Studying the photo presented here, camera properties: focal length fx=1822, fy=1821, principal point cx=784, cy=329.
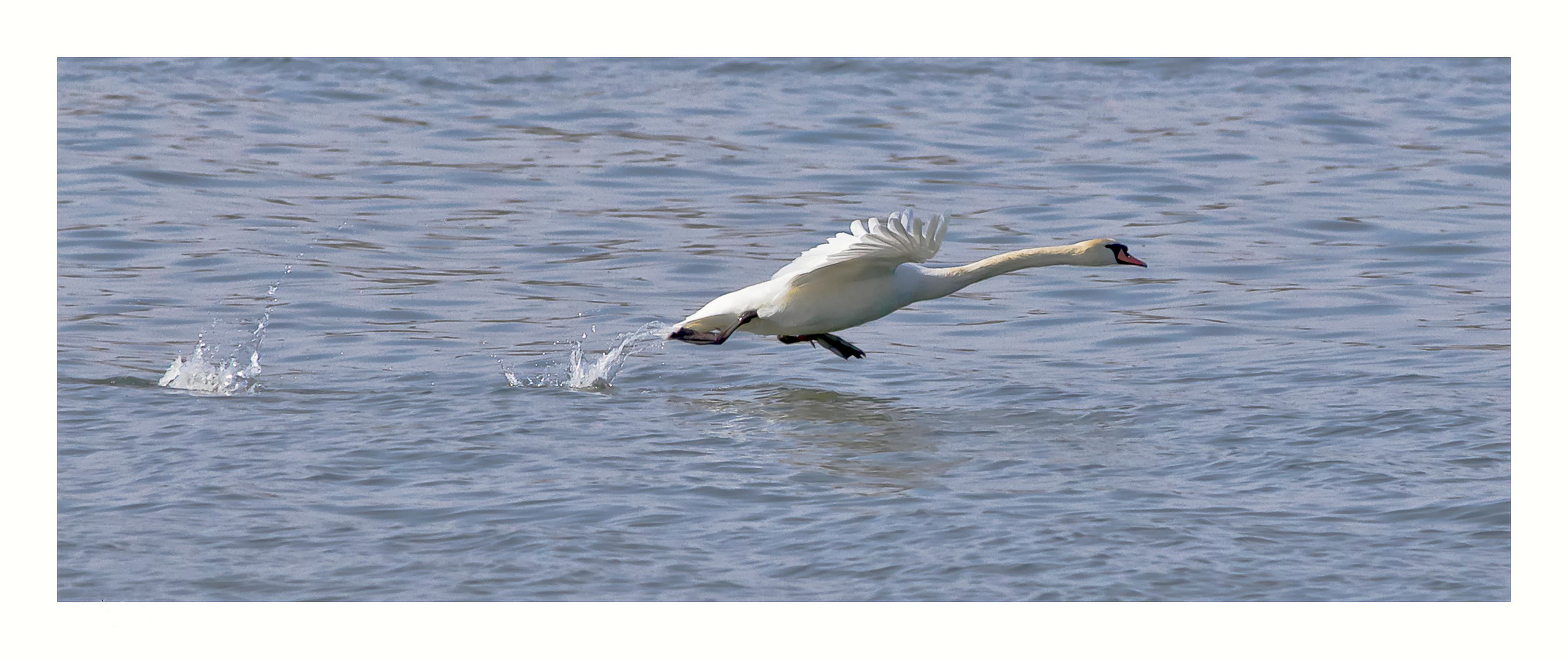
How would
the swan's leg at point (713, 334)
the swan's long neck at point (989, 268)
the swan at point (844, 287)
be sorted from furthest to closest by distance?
the swan's leg at point (713, 334) → the swan's long neck at point (989, 268) → the swan at point (844, 287)

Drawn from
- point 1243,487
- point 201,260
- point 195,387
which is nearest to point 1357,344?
Answer: point 1243,487

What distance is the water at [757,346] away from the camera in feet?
23.4

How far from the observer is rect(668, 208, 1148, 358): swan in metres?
9.43

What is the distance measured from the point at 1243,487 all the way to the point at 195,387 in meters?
5.61

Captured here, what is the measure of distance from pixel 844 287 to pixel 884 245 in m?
0.73

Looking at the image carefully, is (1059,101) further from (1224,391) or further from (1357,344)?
(1224,391)

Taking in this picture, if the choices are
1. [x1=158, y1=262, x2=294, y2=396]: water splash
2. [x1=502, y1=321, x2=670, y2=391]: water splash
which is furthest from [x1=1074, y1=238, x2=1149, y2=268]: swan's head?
[x1=158, y1=262, x2=294, y2=396]: water splash

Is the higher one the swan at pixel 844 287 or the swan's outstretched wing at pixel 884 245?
the swan's outstretched wing at pixel 884 245

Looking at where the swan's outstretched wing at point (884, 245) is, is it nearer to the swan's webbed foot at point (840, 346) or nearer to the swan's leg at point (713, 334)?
the swan's leg at point (713, 334)

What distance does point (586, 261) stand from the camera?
14422 millimetres

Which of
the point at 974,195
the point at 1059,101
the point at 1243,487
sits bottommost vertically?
the point at 1243,487

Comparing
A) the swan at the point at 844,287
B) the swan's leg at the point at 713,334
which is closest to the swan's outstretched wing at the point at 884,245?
the swan at the point at 844,287

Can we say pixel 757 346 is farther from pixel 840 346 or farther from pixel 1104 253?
pixel 1104 253

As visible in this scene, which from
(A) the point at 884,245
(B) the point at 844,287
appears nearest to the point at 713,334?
(B) the point at 844,287
